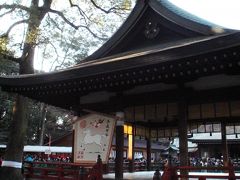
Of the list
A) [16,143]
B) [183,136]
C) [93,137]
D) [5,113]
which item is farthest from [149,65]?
[5,113]

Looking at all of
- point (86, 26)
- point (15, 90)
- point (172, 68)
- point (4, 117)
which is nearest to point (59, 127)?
point (4, 117)

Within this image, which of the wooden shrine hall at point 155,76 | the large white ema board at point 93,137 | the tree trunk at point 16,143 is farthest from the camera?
the tree trunk at point 16,143

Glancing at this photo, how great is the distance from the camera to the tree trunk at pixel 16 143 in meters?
14.1

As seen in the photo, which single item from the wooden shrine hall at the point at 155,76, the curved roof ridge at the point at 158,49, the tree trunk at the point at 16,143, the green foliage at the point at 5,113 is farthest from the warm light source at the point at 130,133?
the green foliage at the point at 5,113

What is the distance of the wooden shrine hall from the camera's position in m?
8.18

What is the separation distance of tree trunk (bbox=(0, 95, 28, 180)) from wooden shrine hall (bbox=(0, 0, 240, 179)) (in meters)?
2.92

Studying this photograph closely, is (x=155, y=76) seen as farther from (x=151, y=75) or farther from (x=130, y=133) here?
(x=130, y=133)

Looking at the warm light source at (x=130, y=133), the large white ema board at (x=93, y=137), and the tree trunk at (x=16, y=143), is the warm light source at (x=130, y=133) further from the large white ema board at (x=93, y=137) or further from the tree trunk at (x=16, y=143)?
the tree trunk at (x=16, y=143)

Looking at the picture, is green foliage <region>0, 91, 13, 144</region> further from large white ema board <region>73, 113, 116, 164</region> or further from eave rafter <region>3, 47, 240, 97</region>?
large white ema board <region>73, 113, 116, 164</region>

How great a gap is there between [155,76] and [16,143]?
855 centimetres

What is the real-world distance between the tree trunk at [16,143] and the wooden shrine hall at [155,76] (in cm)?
292

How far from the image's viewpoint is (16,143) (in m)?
14.8

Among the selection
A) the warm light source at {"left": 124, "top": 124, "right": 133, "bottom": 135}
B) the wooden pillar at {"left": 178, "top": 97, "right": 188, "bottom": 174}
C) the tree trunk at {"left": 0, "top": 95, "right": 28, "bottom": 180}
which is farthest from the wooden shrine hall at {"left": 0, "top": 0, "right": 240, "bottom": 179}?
the tree trunk at {"left": 0, "top": 95, "right": 28, "bottom": 180}

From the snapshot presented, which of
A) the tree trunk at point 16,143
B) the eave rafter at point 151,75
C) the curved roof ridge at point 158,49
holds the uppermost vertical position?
the curved roof ridge at point 158,49
